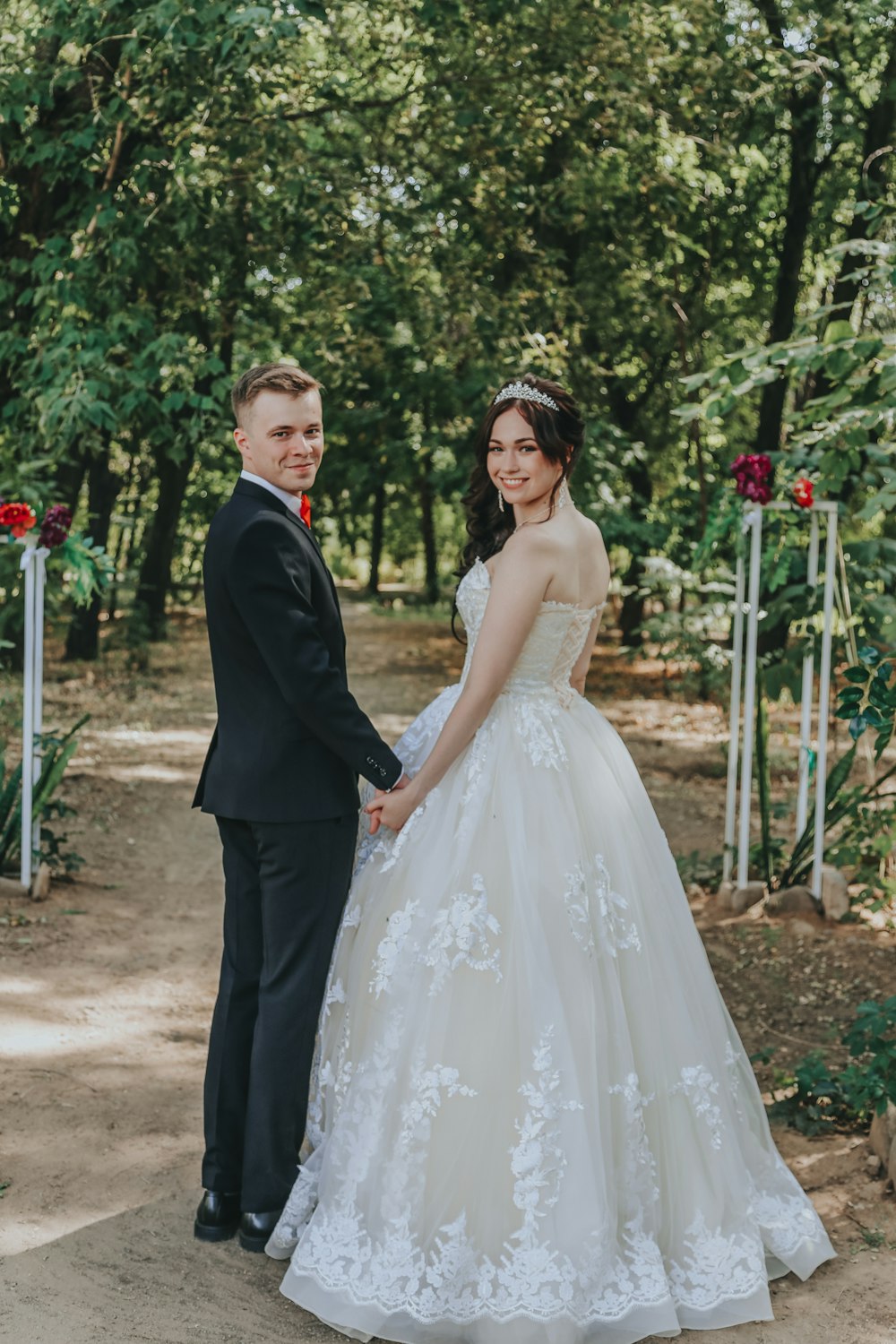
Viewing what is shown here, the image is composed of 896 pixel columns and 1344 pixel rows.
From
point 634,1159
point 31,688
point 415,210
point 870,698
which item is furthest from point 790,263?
point 634,1159

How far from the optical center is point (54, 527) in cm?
588

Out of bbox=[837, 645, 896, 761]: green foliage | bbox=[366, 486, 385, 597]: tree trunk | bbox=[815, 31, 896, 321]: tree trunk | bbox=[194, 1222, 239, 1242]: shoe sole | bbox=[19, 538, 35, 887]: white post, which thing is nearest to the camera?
bbox=[194, 1222, 239, 1242]: shoe sole

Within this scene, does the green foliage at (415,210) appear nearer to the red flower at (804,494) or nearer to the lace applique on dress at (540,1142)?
the red flower at (804,494)

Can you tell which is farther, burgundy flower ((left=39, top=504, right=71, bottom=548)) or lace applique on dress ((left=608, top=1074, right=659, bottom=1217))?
burgundy flower ((left=39, top=504, right=71, bottom=548))

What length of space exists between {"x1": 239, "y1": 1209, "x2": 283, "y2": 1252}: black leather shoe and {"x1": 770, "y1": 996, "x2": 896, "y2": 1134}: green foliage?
1.73 m

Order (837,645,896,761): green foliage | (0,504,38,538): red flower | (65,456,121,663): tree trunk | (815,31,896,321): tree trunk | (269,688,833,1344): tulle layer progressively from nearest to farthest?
(269,688,833,1344): tulle layer < (837,645,896,761): green foliage < (0,504,38,538): red flower < (815,31,896,321): tree trunk < (65,456,121,663): tree trunk

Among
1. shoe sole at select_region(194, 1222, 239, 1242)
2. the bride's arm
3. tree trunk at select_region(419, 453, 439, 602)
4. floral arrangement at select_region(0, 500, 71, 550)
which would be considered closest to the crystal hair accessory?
the bride's arm

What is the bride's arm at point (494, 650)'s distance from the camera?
3.21 m

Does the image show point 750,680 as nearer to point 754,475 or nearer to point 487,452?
point 754,475

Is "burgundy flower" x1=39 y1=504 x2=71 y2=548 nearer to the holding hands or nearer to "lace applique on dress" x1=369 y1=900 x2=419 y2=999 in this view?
the holding hands

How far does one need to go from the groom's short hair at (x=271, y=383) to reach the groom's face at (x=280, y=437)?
0.01 m

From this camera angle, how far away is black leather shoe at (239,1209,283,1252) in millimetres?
3275

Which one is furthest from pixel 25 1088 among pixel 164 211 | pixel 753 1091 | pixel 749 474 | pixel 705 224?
pixel 705 224

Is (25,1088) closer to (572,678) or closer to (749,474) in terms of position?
(572,678)
